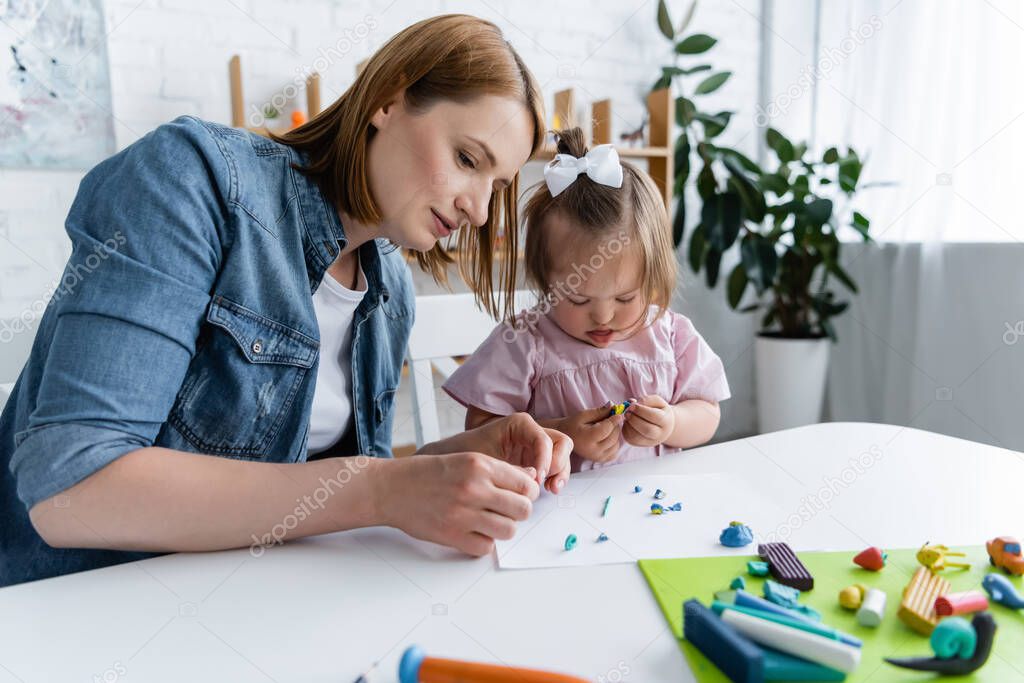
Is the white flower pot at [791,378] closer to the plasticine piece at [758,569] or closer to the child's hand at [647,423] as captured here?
the child's hand at [647,423]

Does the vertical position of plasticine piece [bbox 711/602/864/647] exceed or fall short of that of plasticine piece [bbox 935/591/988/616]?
it exceeds it

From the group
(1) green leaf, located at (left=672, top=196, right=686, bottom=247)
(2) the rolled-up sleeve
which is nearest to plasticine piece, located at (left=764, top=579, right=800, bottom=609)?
(2) the rolled-up sleeve

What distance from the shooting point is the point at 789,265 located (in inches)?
104

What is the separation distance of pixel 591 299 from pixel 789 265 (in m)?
1.85

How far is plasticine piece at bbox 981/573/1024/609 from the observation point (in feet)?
1.70

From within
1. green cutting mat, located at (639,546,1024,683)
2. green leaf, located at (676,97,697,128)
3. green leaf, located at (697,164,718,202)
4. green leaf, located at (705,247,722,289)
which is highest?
green leaf, located at (676,97,697,128)

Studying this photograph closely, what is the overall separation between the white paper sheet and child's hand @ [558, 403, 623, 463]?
0.09m

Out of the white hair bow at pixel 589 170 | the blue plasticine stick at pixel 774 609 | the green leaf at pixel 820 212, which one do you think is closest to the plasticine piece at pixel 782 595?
the blue plasticine stick at pixel 774 609

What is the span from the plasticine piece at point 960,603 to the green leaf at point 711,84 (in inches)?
97.6

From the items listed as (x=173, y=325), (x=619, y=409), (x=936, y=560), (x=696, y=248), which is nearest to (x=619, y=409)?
(x=619, y=409)

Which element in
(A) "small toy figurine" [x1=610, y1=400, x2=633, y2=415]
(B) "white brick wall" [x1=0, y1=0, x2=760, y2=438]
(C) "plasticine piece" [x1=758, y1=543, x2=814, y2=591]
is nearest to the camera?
(C) "plasticine piece" [x1=758, y1=543, x2=814, y2=591]

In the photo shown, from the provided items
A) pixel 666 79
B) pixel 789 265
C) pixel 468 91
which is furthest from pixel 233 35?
pixel 789 265

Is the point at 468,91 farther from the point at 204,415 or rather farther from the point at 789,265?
the point at 789,265

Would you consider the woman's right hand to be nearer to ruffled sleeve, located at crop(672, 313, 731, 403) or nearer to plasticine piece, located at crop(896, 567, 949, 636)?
plasticine piece, located at crop(896, 567, 949, 636)
